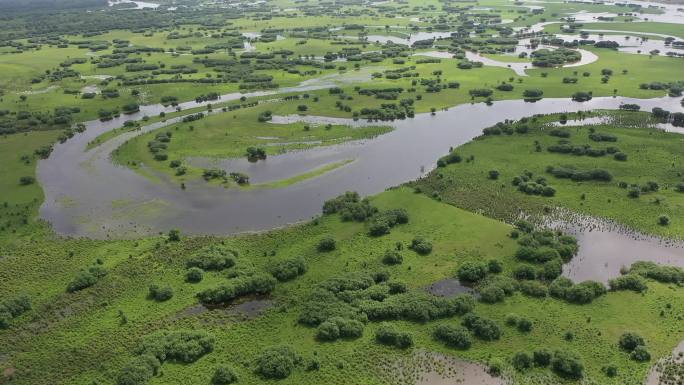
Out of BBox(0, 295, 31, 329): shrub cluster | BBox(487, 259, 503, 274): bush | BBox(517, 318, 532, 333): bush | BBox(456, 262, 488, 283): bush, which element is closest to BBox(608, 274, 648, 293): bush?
BBox(487, 259, 503, 274): bush

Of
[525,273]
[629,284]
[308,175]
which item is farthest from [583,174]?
[308,175]

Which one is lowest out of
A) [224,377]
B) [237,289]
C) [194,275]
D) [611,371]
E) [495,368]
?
[611,371]

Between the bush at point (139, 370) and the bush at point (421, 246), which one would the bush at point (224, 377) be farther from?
the bush at point (421, 246)

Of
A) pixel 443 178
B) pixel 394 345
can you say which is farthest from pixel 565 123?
pixel 394 345

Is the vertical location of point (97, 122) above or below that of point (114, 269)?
above

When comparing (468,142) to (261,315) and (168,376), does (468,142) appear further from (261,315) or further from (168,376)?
(168,376)

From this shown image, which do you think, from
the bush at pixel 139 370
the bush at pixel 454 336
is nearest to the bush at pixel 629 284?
the bush at pixel 454 336

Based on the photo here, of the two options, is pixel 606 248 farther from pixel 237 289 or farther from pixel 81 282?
pixel 81 282
